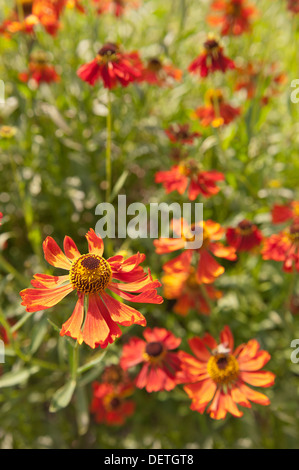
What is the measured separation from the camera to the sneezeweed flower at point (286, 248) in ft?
3.39

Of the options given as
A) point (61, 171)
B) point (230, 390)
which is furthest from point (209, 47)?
point (230, 390)

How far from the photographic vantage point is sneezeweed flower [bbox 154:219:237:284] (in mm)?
1002

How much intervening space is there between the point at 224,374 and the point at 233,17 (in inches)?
51.4

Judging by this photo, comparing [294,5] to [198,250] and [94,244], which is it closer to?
[198,250]

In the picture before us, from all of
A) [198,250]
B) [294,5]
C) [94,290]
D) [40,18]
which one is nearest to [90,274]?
[94,290]

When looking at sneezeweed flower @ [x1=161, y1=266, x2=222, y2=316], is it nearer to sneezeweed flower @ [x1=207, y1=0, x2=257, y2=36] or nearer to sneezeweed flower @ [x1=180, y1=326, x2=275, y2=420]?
sneezeweed flower @ [x1=180, y1=326, x2=275, y2=420]

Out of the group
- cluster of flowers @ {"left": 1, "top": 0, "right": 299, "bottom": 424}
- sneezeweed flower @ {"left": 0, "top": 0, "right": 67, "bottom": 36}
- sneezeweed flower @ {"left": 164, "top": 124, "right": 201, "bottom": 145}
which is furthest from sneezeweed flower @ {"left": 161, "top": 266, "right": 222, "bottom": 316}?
sneezeweed flower @ {"left": 0, "top": 0, "right": 67, "bottom": 36}

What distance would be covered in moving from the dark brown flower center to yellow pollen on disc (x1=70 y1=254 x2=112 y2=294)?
1.14ft

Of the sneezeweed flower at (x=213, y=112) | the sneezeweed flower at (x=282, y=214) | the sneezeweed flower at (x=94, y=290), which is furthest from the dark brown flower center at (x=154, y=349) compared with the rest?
the sneezeweed flower at (x=213, y=112)

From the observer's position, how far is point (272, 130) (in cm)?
186

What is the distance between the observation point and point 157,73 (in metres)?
1.48

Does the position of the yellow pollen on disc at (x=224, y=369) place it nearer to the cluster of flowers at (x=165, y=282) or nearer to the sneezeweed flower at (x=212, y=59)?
the cluster of flowers at (x=165, y=282)

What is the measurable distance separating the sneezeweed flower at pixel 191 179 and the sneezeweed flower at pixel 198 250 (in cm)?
10
